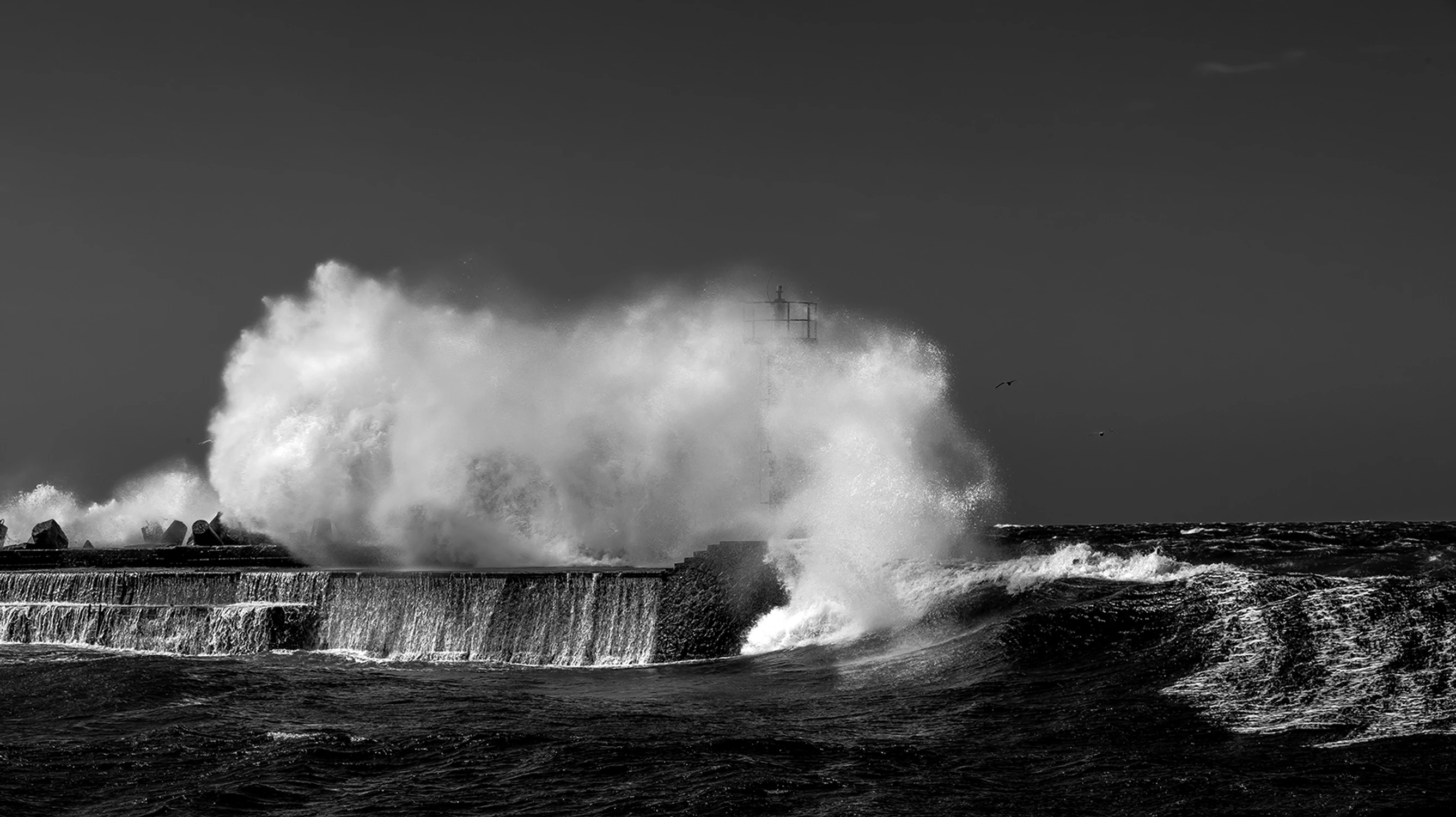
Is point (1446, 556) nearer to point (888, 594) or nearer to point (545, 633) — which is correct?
point (888, 594)

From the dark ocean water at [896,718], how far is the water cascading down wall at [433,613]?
0.79 m

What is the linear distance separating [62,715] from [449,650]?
21.6ft

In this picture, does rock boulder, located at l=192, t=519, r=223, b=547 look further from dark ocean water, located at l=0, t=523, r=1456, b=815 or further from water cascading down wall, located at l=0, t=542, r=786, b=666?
dark ocean water, located at l=0, t=523, r=1456, b=815

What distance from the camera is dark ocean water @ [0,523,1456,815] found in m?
10.1

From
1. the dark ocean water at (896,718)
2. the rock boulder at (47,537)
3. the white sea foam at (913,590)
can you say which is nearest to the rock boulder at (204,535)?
the rock boulder at (47,537)

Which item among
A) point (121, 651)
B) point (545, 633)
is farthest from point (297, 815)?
point (121, 651)

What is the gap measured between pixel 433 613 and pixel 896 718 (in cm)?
993

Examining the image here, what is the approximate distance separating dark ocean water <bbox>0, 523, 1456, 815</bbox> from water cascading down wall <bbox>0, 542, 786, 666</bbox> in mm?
789

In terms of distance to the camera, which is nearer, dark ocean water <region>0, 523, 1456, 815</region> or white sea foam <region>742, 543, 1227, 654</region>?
dark ocean water <region>0, 523, 1456, 815</region>

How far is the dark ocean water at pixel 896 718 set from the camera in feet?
33.1

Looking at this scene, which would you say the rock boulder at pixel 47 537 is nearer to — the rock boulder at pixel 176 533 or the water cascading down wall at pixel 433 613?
the rock boulder at pixel 176 533

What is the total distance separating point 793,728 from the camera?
12.8 metres

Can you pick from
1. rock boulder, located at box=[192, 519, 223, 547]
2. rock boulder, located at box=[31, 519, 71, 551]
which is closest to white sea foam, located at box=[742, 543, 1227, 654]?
rock boulder, located at box=[192, 519, 223, 547]

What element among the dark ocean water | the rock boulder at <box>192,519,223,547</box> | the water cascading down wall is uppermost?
the rock boulder at <box>192,519,223,547</box>
